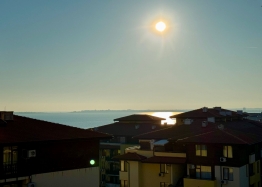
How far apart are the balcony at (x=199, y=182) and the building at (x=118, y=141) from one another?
25.0m

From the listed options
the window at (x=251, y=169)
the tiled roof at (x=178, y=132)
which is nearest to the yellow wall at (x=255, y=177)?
the window at (x=251, y=169)

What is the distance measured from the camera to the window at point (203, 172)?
4044cm

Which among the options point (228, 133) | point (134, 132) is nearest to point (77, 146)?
point (228, 133)

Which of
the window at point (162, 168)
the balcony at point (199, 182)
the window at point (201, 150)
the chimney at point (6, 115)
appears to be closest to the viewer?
the chimney at point (6, 115)

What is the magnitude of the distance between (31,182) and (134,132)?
45227 mm

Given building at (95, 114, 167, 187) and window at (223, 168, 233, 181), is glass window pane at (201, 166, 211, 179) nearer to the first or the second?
window at (223, 168, 233, 181)

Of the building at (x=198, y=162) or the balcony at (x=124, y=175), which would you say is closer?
the building at (x=198, y=162)

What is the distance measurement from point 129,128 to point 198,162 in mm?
34405

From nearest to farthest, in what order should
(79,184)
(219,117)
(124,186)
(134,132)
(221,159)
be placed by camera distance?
(79,184) → (221,159) → (124,186) → (219,117) → (134,132)

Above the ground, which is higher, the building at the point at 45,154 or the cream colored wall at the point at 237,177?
the building at the point at 45,154

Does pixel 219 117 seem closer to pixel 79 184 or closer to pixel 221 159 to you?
pixel 221 159

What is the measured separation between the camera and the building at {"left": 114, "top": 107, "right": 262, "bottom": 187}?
39.3 meters

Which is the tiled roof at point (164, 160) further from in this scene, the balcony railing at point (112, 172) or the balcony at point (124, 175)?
the balcony railing at point (112, 172)

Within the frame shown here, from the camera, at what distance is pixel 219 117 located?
202 ft
